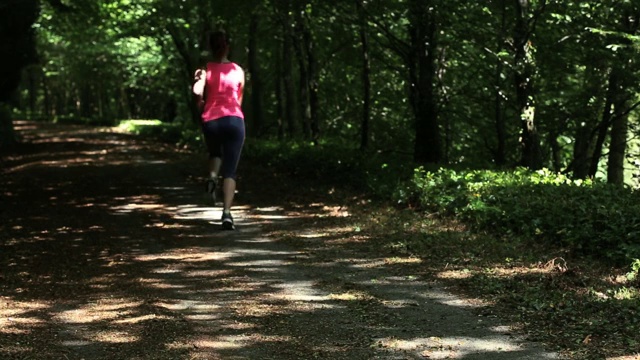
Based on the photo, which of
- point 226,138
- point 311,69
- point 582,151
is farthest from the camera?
point 311,69

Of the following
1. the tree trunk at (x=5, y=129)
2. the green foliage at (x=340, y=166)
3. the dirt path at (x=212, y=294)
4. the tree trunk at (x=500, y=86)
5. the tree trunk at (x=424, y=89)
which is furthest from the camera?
the tree trunk at (x=5, y=129)

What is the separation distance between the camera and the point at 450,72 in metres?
18.2

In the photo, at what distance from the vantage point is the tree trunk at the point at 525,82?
10.5 metres

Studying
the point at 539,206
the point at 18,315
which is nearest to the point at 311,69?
the point at 539,206

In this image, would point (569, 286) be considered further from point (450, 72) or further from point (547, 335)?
point (450, 72)

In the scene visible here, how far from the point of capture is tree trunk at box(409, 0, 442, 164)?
12078mm

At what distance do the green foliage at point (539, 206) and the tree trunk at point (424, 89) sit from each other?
244cm

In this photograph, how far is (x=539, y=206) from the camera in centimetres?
734

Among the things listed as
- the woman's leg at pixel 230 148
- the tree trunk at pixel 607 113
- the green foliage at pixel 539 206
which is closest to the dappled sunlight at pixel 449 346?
the green foliage at pixel 539 206

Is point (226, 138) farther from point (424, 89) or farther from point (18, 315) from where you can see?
point (424, 89)

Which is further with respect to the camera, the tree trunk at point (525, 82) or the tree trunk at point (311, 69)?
the tree trunk at point (311, 69)

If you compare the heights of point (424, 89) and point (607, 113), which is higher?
point (424, 89)

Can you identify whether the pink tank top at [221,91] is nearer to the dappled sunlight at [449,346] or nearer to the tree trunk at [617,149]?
the dappled sunlight at [449,346]

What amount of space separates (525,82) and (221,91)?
18.4 ft
